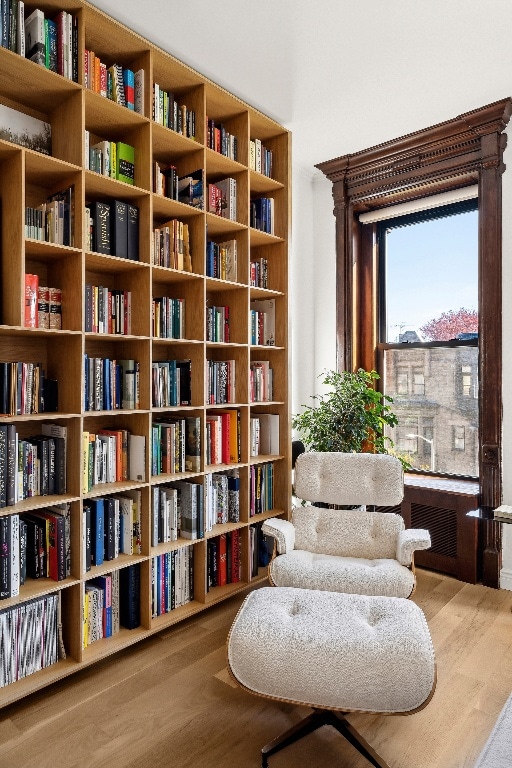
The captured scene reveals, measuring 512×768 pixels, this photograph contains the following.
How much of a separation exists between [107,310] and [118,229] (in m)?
0.38

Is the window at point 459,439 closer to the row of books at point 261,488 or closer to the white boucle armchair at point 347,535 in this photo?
the white boucle armchair at point 347,535

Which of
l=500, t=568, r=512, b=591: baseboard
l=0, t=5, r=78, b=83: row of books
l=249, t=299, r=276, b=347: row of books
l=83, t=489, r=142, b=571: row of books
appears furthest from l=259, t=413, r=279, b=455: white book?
l=0, t=5, r=78, b=83: row of books

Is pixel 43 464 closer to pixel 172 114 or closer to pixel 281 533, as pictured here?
pixel 281 533

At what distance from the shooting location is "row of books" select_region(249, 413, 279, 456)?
3160 mm

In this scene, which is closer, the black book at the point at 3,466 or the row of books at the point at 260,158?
the black book at the point at 3,466

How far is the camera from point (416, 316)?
367cm

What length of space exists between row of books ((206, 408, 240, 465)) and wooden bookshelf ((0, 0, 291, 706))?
0.05m

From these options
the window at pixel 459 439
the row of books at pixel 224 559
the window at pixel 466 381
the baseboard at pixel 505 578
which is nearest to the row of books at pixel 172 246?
the row of books at pixel 224 559

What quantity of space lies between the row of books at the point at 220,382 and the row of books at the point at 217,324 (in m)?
0.14

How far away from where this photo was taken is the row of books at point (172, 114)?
2.50 meters

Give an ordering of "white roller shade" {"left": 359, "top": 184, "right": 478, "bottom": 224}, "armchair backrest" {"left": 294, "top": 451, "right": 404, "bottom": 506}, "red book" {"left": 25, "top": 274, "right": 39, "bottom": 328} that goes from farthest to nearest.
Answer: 1. "white roller shade" {"left": 359, "top": 184, "right": 478, "bottom": 224}
2. "armchair backrest" {"left": 294, "top": 451, "right": 404, "bottom": 506}
3. "red book" {"left": 25, "top": 274, "right": 39, "bottom": 328}

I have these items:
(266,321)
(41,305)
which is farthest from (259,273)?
(41,305)

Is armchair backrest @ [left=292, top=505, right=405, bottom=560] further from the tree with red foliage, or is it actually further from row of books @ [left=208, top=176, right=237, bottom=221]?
row of books @ [left=208, top=176, right=237, bottom=221]

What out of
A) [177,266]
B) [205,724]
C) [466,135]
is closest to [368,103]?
→ [466,135]
